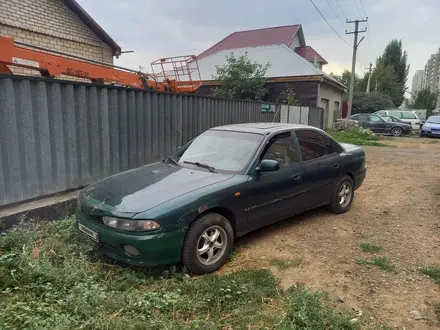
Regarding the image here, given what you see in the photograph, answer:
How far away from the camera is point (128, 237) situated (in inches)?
122

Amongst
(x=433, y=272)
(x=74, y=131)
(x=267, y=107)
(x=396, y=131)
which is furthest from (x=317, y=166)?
(x=396, y=131)

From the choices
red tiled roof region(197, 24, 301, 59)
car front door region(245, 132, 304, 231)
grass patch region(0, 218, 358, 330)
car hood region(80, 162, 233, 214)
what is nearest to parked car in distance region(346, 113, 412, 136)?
red tiled roof region(197, 24, 301, 59)

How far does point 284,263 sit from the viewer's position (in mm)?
3672

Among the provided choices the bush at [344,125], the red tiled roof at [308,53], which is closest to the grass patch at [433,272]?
the bush at [344,125]

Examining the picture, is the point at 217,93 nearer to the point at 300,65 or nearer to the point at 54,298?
the point at 300,65

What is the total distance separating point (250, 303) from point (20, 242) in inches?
102

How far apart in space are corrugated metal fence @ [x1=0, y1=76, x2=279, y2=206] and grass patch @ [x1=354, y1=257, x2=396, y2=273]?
13.6 feet

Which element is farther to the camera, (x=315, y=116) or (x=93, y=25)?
(x=315, y=116)

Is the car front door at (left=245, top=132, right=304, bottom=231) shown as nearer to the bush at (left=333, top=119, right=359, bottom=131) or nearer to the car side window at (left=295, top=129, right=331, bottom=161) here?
the car side window at (left=295, top=129, right=331, bottom=161)

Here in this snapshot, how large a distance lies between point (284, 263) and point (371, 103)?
3250cm

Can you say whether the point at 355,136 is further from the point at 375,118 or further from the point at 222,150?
the point at 222,150

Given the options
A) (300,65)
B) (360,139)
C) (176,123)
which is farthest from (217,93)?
(176,123)

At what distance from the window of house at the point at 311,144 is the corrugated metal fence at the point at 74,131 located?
119 inches

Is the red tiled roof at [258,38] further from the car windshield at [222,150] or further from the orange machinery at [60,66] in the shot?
the car windshield at [222,150]
